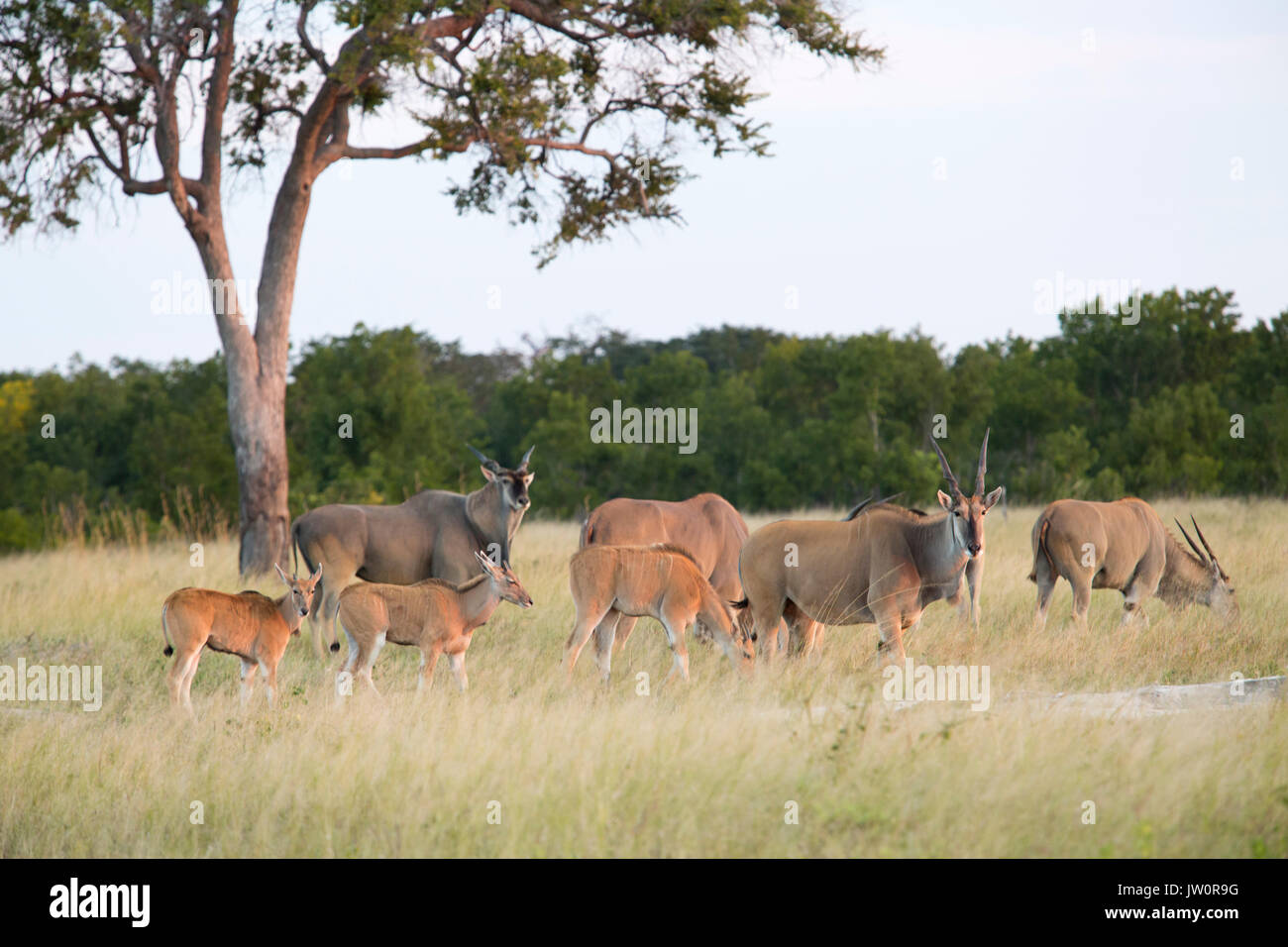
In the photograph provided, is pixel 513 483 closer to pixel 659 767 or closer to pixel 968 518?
pixel 968 518

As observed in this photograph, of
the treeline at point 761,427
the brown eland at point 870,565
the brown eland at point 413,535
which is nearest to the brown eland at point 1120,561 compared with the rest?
the brown eland at point 870,565

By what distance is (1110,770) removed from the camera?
6227 mm

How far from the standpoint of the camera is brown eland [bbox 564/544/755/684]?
948cm

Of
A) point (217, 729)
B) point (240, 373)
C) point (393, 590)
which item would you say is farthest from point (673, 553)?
point (240, 373)

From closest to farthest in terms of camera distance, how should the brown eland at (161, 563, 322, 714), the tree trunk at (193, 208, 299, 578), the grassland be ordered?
the grassland
the brown eland at (161, 563, 322, 714)
the tree trunk at (193, 208, 299, 578)

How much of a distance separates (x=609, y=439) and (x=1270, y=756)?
30215 mm

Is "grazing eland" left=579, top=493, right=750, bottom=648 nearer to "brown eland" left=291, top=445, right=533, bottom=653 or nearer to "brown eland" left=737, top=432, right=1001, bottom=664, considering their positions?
"brown eland" left=291, top=445, right=533, bottom=653

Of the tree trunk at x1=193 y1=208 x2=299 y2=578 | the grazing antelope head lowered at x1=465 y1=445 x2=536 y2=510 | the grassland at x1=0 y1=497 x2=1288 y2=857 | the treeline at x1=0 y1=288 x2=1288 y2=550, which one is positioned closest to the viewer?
the grassland at x1=0 y1=497 x2=1288 y2=857

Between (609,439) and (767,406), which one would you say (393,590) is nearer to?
(609,439)

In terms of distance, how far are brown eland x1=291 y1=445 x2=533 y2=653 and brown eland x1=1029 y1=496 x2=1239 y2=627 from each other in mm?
4811

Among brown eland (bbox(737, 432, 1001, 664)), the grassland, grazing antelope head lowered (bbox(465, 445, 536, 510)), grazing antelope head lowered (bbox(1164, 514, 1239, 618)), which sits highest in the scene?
grazing antelope head lowered (bbox(465, 445, 536, 510))

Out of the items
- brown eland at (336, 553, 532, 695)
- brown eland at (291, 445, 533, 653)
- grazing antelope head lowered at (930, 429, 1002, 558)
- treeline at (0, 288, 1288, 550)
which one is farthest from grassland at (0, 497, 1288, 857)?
treeline at (0, 288, 1288, 550)

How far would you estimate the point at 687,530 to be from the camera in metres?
11.8

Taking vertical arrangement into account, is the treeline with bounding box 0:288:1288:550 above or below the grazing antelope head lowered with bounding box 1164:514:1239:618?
above
